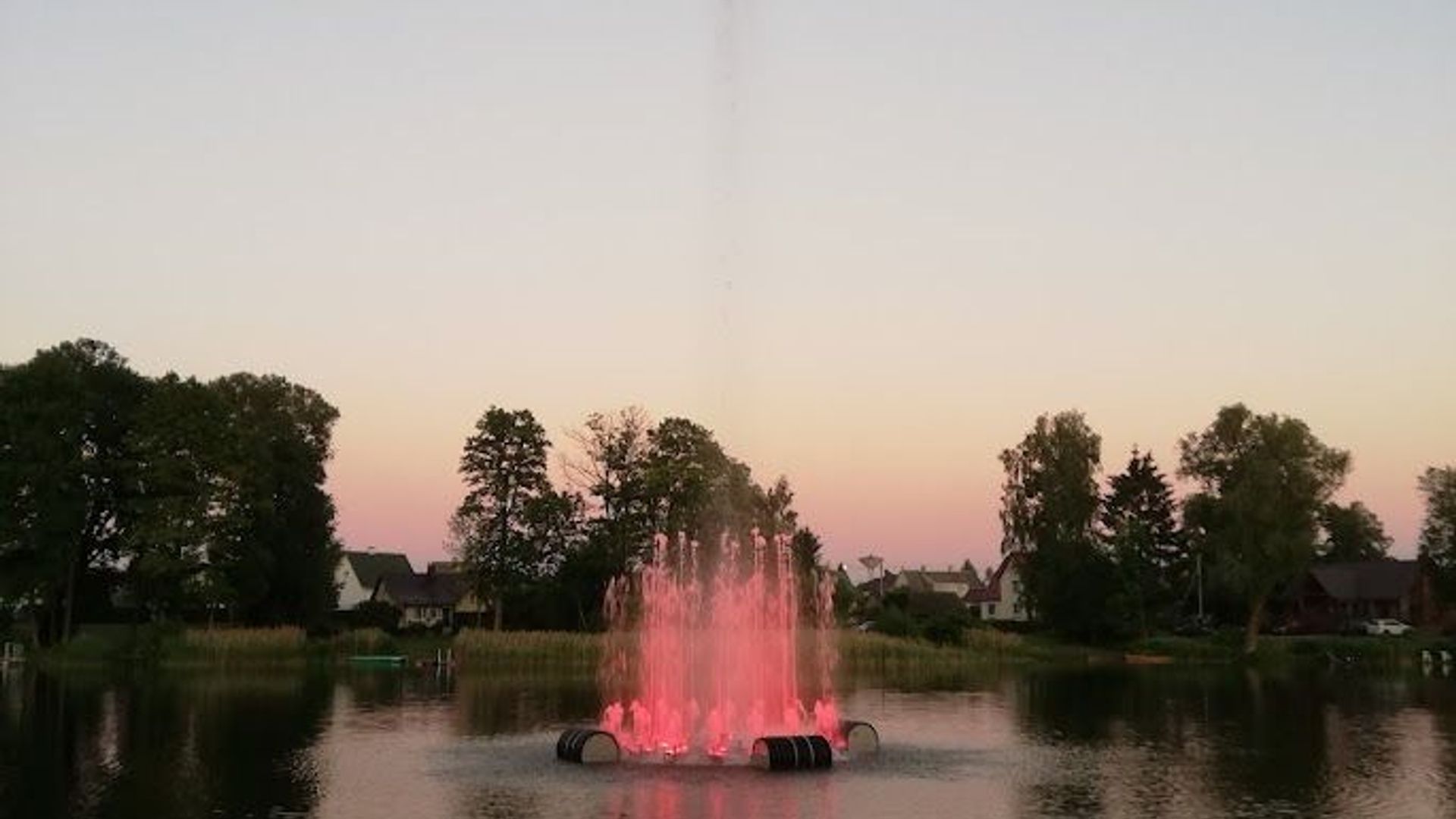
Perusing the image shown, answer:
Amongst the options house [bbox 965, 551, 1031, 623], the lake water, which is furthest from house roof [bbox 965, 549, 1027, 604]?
the lake water

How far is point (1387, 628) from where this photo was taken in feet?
376

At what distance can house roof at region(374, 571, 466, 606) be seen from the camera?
477 ft

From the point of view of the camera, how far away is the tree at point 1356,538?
17188 centimetres

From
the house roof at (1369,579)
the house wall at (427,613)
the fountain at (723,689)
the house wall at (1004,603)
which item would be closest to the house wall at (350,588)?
the house wall at (427,613)

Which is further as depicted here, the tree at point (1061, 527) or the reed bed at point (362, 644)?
the tree at point (1061, 527)

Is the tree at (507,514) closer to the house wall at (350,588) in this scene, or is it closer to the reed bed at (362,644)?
the reed bed at (362,644)

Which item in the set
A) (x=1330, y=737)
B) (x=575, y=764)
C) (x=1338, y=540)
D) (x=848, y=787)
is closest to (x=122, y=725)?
(x=575, y=764)

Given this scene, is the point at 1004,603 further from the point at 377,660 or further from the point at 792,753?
the point at 792,753

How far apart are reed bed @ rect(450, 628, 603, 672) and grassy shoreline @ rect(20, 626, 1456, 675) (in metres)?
0.05

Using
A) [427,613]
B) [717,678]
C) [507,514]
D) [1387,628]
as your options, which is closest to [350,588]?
[427,613]

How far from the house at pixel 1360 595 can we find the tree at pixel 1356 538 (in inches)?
1227

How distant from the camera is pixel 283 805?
29.8 metres

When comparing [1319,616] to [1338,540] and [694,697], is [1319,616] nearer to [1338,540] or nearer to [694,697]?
[1338,540]

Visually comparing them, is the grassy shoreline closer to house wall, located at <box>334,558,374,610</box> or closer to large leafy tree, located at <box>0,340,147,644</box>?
large leafy tree, located at <box>0,340,147,644</box>
